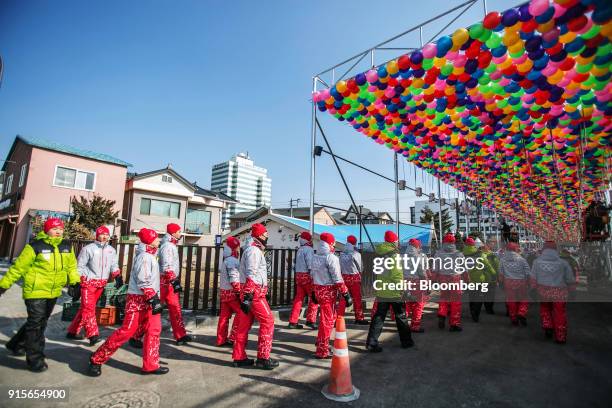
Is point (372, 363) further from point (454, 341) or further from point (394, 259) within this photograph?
point (454, 341)

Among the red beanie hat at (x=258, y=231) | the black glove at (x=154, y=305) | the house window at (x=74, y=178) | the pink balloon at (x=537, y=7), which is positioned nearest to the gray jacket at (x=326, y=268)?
the red beanie hat at (x=258, y=231)

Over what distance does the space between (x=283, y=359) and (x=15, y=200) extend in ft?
79.9

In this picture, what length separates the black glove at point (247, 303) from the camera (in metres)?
4.15

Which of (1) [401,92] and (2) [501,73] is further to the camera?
(1) [401,92]

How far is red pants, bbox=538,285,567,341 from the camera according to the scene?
5445 millimetres

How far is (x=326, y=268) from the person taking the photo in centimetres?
494

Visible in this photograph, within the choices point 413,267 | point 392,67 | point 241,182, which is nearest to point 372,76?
point 392,67

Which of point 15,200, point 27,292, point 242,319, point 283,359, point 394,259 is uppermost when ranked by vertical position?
point 15,200

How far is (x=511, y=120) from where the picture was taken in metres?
7.06

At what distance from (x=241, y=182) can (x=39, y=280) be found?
489 feet

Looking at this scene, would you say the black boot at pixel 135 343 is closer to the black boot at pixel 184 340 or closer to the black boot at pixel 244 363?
the black boot at pixel 184 340

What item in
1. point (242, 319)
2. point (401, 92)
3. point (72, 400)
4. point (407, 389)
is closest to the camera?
point (72, 400)

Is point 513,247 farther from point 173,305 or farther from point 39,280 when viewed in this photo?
point 39,280

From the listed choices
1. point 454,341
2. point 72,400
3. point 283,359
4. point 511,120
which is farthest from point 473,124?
point 72,400
